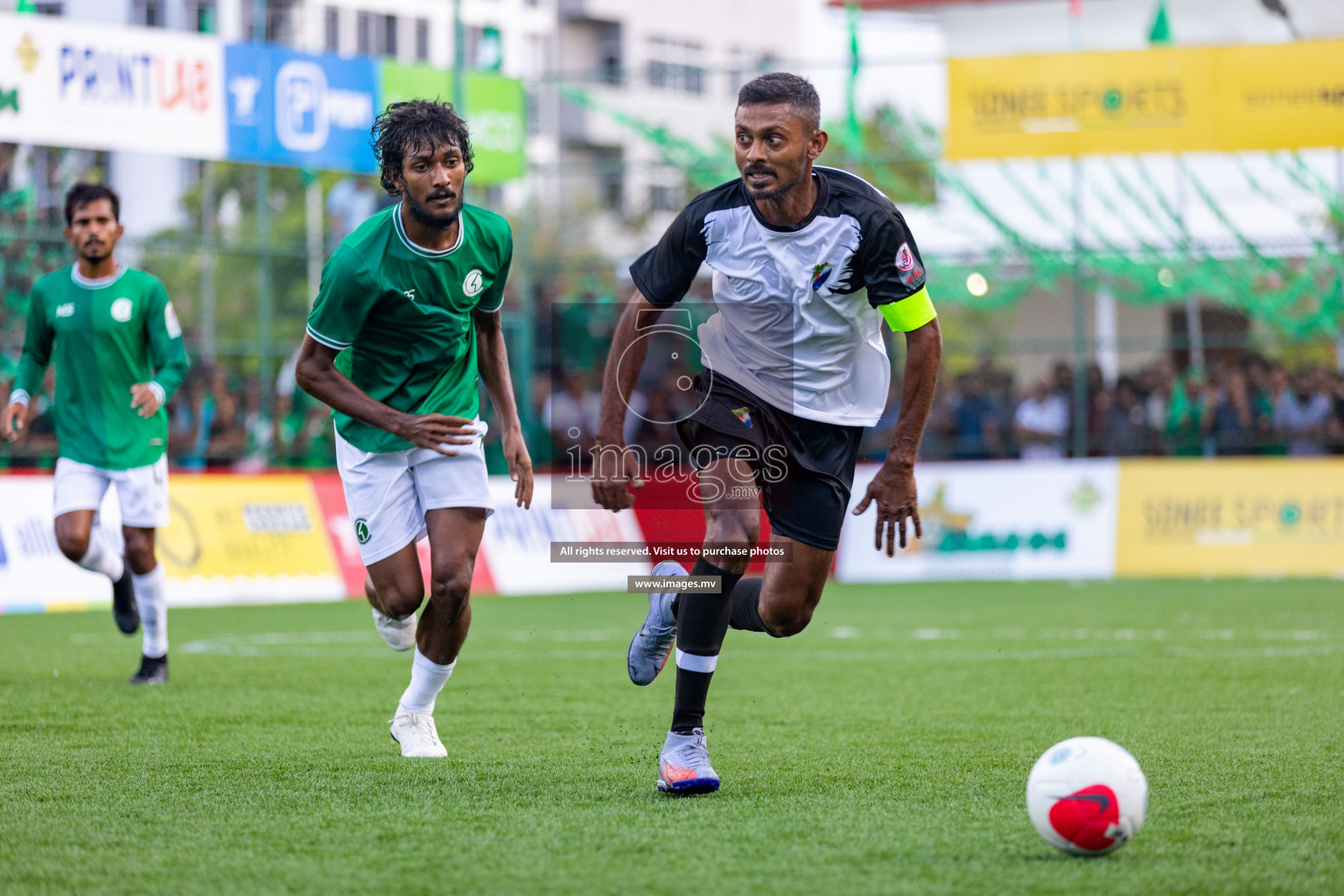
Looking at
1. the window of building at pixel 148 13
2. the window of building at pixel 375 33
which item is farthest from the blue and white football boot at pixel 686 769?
the window of building at pixel 375 33

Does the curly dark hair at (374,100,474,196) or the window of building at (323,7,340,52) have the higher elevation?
the window of building at (323,7,340,52)

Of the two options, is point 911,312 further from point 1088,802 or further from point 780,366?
point 1088,802

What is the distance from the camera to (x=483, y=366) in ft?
21.9

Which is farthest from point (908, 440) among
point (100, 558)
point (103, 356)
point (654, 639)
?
point (100, 558)

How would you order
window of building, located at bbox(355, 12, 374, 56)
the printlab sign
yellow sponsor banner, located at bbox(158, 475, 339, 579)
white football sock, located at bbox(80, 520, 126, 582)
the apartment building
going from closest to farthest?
white football sock, located at bbox(80, 520, 126, 582) < the printlab sign < yellow sponsor banner, located at bbox(158, 475, 339, 579) < the apartment building < window of building, located at bbox(355, 12, 374, 56)

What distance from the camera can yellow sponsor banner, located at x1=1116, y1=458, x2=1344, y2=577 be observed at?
53.7 ft

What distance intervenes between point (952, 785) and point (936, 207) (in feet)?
53.2

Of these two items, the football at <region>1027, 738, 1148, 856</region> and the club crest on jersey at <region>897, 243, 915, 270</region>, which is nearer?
the football at <region>1027, 738, 1148, 856</region>

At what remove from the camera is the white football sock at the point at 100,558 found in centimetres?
891

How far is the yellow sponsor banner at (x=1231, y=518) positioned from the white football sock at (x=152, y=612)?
1093cm

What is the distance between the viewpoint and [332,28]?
39875 millimetres

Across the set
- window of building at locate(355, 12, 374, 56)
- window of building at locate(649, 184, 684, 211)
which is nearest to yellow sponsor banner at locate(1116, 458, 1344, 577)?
window of building at locate(649, 184, 684, 211)

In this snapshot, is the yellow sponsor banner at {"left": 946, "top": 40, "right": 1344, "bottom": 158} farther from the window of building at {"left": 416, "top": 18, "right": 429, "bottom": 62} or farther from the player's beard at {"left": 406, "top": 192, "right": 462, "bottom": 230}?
the window of building at {"left": 416, "top": 18, "right": 429, "bottom": 62}

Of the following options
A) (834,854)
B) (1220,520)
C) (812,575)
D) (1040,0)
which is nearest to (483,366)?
(812,575)
